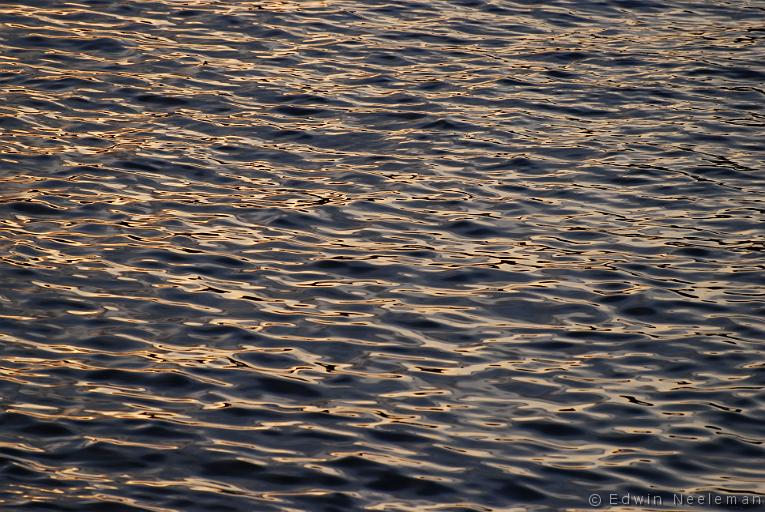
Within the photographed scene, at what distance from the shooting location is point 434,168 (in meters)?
14.7

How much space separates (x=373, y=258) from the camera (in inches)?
489

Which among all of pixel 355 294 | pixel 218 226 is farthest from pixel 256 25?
pixel 355 294

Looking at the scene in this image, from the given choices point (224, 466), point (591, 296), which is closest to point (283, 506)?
point (224, 466)

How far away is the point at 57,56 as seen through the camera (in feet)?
57.3

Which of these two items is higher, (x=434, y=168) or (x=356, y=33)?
(x=356, y=33)

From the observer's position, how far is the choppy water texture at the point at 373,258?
9.09 metres

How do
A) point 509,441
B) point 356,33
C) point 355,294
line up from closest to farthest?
1. point 509,441
2. point 355,294
3. point 356,33

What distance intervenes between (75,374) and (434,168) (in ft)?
Answer: 20.1

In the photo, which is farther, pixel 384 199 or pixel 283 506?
pixel 384 199

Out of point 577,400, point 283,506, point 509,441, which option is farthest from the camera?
point 577,400

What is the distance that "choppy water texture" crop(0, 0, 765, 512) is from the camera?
9094mm

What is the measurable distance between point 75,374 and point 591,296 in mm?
5182

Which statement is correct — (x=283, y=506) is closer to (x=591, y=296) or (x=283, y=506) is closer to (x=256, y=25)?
(x=591, y=296)

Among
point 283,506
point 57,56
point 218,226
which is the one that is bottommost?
point 283,506
